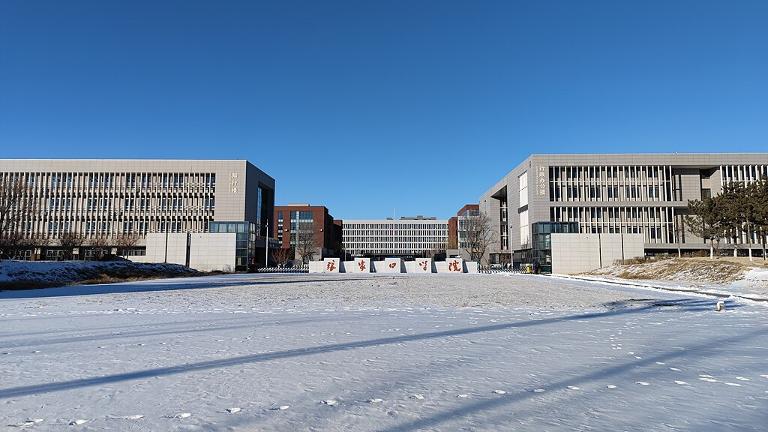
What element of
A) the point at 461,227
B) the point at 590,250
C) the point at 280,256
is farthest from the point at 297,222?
the point at 590,250

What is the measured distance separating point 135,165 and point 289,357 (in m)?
105

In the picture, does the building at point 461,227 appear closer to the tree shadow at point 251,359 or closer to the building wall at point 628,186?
the building wall at point 628,186

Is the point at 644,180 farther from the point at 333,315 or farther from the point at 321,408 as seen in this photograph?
the point at 321,408

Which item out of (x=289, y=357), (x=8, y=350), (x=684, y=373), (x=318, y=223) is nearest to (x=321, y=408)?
(x=289, y=357)

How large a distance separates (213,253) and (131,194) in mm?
42441

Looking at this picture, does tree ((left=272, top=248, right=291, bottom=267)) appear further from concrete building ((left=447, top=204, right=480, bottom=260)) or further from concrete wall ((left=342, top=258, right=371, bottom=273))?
concrete building ((left=447, top=204, right=480, bottom=260))

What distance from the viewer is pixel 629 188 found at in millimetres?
94438

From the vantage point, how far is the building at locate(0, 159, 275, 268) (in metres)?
97.2

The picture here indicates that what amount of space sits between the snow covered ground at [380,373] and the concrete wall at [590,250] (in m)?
52.5

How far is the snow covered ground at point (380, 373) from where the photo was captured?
4.91 m

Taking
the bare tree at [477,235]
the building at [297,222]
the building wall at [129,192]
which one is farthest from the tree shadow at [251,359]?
the building at [297,222]

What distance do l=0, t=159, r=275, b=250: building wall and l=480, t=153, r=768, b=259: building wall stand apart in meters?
60.6

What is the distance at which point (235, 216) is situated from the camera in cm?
9650

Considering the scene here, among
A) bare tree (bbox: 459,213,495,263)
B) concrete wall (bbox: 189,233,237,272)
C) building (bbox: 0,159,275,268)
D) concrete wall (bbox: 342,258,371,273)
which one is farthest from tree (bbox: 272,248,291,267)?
bare tree (bbox: 459,213,495,263)
